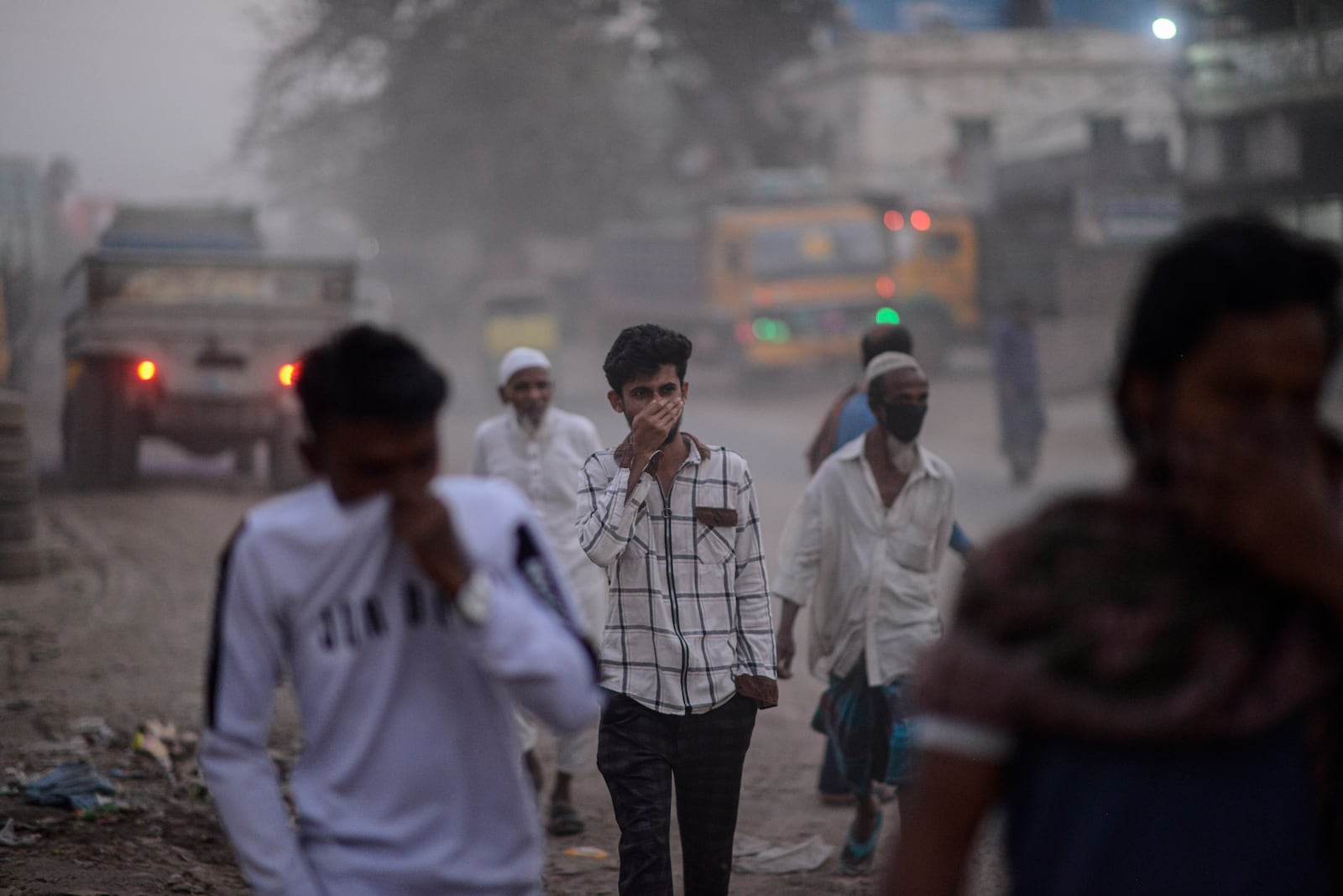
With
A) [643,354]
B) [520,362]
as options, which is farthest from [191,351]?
[643,354]

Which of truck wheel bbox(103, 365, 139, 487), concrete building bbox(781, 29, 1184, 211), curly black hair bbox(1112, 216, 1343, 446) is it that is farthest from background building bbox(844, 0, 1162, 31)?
curly black hair bbox(1112, 216, 1343, 446)

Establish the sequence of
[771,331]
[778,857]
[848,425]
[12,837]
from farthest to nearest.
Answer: [771,331] < [848,425] < [778,857] < [12,837]

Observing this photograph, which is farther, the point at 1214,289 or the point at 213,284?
the point at 213,284

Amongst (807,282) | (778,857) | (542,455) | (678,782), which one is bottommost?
(778,857)

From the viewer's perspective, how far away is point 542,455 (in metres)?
6.15

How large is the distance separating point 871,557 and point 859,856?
3.50 ft

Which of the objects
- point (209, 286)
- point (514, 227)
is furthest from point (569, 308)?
point (209, 286)

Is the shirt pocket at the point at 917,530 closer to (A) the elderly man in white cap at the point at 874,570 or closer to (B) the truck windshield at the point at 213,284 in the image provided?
(A) the elderly man in white cap at the point at 874,570

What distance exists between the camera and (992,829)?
19.2ft

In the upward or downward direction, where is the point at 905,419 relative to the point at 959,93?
downward

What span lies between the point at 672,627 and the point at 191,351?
412 inches

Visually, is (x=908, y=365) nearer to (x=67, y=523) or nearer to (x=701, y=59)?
(x=67, y=523)

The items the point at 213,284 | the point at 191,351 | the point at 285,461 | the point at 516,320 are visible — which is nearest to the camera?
the point at 191,351

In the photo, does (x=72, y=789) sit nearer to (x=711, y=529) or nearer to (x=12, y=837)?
(x=12, y=837)
